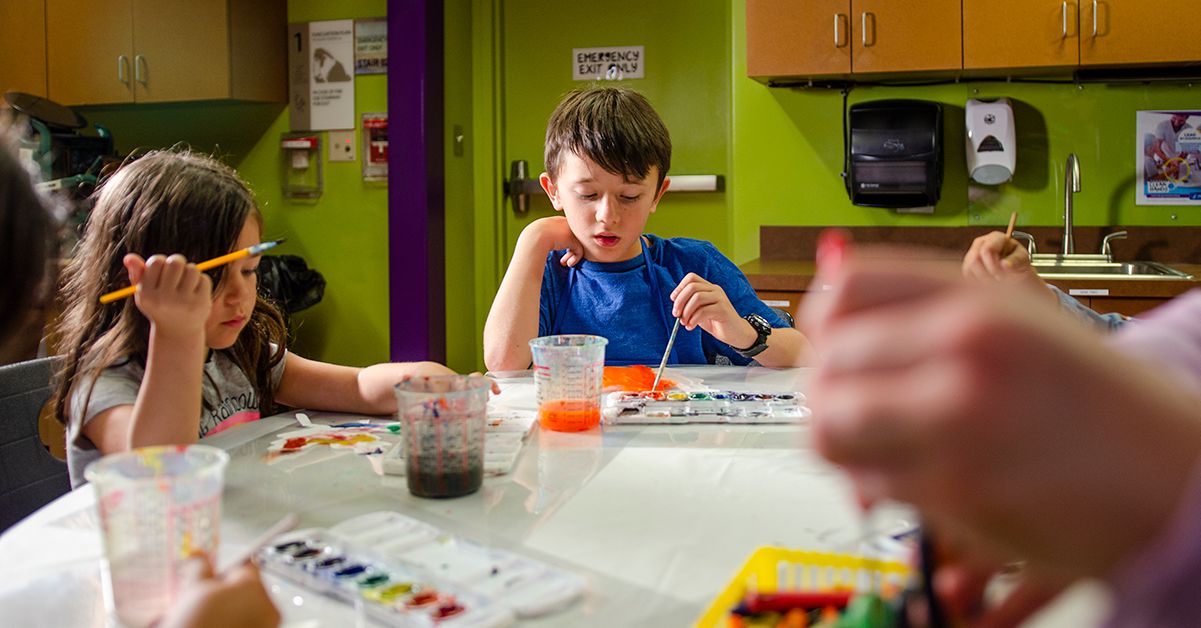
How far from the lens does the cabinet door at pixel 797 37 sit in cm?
334

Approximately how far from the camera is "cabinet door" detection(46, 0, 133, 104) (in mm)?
4082

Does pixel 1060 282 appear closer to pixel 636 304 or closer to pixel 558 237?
pixel 636 304

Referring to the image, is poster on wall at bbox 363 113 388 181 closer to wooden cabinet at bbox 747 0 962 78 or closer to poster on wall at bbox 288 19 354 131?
poster on wall at bbox 288 19 354 131

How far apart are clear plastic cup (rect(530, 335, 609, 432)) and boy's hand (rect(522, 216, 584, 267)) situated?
→ 674 mm

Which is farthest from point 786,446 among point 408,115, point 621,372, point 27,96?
point 27,96

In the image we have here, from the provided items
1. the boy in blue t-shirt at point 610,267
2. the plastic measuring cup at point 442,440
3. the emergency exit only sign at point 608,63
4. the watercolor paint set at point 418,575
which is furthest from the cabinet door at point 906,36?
the watercolor paint set at point 418,575

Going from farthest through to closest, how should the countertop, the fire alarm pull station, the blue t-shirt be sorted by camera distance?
the fire alarm pull station → the countertop → the blue t-shirt

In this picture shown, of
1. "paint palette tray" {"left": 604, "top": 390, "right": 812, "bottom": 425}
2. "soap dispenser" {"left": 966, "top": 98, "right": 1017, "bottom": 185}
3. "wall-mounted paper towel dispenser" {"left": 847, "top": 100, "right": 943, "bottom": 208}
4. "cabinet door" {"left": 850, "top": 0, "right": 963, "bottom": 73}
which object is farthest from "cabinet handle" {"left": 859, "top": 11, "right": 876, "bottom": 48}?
"paint palette tray" {"left": 604, "top": 390, "right": 812, "bottom": 425}

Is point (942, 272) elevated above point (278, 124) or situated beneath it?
situated beneath

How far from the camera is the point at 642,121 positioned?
6.77ft

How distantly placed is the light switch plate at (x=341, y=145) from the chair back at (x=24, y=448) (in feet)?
9.02

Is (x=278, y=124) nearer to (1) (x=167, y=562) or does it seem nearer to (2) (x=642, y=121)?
(2) (x=642, y=121)

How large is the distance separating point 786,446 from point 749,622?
584mm

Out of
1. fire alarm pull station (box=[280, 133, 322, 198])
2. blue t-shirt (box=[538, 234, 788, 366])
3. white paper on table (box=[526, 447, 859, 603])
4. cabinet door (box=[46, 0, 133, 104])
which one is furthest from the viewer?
fire alarm pull station (box=[280, 133, 322, 198])
